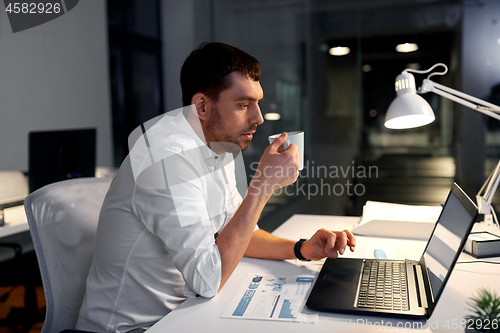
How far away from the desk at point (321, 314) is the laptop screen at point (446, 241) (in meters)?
0.06

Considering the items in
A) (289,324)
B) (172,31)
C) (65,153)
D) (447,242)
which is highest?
(172,31)

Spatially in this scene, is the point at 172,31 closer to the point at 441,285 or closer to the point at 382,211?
the point at 382,211

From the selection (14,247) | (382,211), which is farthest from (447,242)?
(14,247)

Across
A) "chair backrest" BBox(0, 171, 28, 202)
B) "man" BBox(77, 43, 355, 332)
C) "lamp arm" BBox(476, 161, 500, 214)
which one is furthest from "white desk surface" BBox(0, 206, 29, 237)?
"lamp arm" BBox(476, 161, 500, 214)

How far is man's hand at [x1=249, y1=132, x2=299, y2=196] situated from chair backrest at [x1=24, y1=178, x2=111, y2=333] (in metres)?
0.49

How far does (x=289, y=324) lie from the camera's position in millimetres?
753

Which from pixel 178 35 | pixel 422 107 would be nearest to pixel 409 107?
pixel 422 107

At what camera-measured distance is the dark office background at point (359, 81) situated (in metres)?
2.71

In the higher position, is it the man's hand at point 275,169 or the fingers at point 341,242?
the man's hand at point 275,169

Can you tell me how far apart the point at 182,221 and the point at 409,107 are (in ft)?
2.69

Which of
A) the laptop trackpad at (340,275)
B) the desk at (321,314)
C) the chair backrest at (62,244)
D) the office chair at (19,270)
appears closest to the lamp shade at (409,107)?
the desk at (321,314)

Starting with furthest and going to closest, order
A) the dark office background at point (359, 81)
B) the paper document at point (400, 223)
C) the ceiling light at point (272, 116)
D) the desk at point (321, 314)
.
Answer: the ceiling light at point (272, 116)
the dark office background at point (359, 81)
the paper document at point (400, 223)
the desk at point (321, 314)

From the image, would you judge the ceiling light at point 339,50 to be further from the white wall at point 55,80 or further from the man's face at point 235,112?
the white wall at point 55,80

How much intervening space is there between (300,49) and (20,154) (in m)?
2.37
